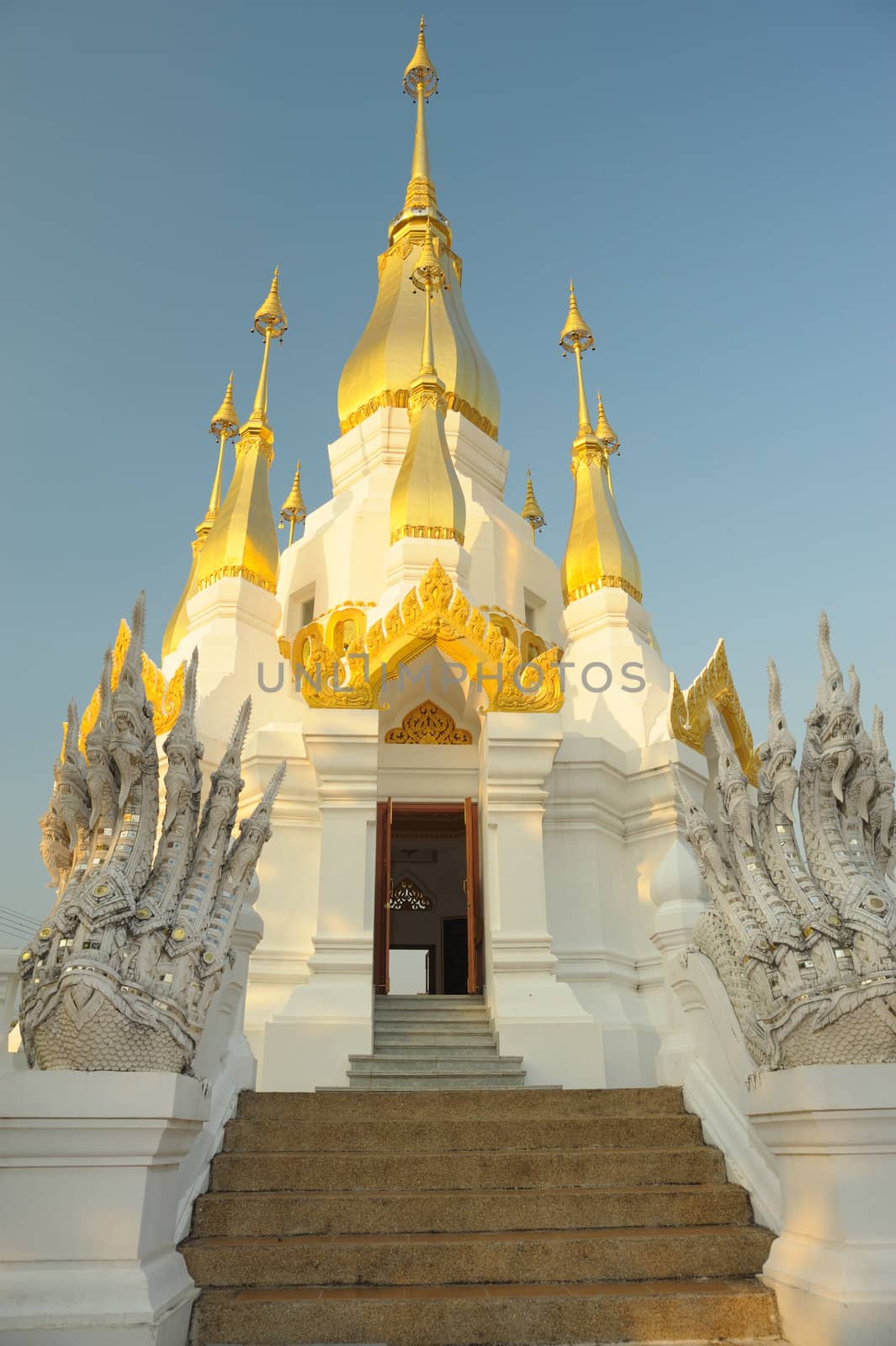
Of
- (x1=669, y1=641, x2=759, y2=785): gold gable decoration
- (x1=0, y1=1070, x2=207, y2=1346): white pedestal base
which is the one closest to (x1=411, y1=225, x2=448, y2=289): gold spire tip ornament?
(x1=669, y1=641, x2=759, y2=785): gold gable decoration

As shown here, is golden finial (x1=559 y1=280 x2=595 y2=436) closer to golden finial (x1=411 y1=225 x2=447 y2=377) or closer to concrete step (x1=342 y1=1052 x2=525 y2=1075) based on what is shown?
golden finial (x1=411 y1=225 x2=447 y2=377)

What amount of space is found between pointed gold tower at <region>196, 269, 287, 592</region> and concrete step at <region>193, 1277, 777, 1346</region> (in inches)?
384

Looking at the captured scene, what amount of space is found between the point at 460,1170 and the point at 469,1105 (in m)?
0.88

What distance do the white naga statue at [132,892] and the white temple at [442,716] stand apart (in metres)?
3.86

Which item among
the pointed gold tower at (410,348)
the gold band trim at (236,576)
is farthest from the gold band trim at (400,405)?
the gold band trim at (236,576)

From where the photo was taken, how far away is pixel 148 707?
14.5ft

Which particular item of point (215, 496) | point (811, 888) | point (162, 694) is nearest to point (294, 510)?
point (215, 496)

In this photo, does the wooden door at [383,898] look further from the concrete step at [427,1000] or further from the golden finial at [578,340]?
the golden finial at [578,340]

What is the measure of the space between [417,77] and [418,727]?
14744 mm

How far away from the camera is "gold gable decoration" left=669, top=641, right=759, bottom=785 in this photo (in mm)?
10555

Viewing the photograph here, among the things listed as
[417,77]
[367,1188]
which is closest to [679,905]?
[367,1188]

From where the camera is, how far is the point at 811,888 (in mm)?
4430

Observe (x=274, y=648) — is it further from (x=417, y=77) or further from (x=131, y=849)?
(x=417, y=77)

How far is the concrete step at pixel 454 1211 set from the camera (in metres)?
4.36
